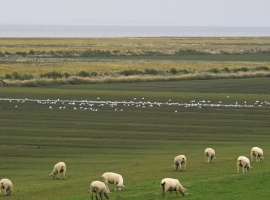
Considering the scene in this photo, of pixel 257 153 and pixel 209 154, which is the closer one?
pixel 257 153

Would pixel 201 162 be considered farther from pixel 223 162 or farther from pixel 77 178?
pixel 77 178

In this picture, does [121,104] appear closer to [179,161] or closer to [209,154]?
[209,154]

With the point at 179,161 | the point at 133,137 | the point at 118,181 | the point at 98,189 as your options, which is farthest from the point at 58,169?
the point at 133,137

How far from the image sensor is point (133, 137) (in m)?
35.9

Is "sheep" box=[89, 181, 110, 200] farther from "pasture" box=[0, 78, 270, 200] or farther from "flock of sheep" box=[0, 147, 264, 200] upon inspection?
"pasture" box=[0, 78, 270, 200]

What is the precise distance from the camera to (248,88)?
62.8 metres

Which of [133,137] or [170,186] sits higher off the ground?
[133,137]

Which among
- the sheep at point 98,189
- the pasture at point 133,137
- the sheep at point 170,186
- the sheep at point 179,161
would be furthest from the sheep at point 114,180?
the sheep at point 179,161

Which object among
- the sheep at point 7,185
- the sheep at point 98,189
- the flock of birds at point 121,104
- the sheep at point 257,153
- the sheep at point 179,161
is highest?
the flock of birds at point 121,104

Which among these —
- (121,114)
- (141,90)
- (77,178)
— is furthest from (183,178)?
A: (141,90)

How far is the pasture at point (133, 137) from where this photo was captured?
73.3 ft

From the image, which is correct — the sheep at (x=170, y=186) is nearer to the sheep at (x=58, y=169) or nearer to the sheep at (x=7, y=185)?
the sheep at (x=7, y=185)

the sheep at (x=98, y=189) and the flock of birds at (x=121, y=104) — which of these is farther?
the flock of birds at (x=121, y=104)

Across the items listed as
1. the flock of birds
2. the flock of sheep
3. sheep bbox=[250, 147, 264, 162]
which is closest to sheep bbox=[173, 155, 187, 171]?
the flock of sheep
